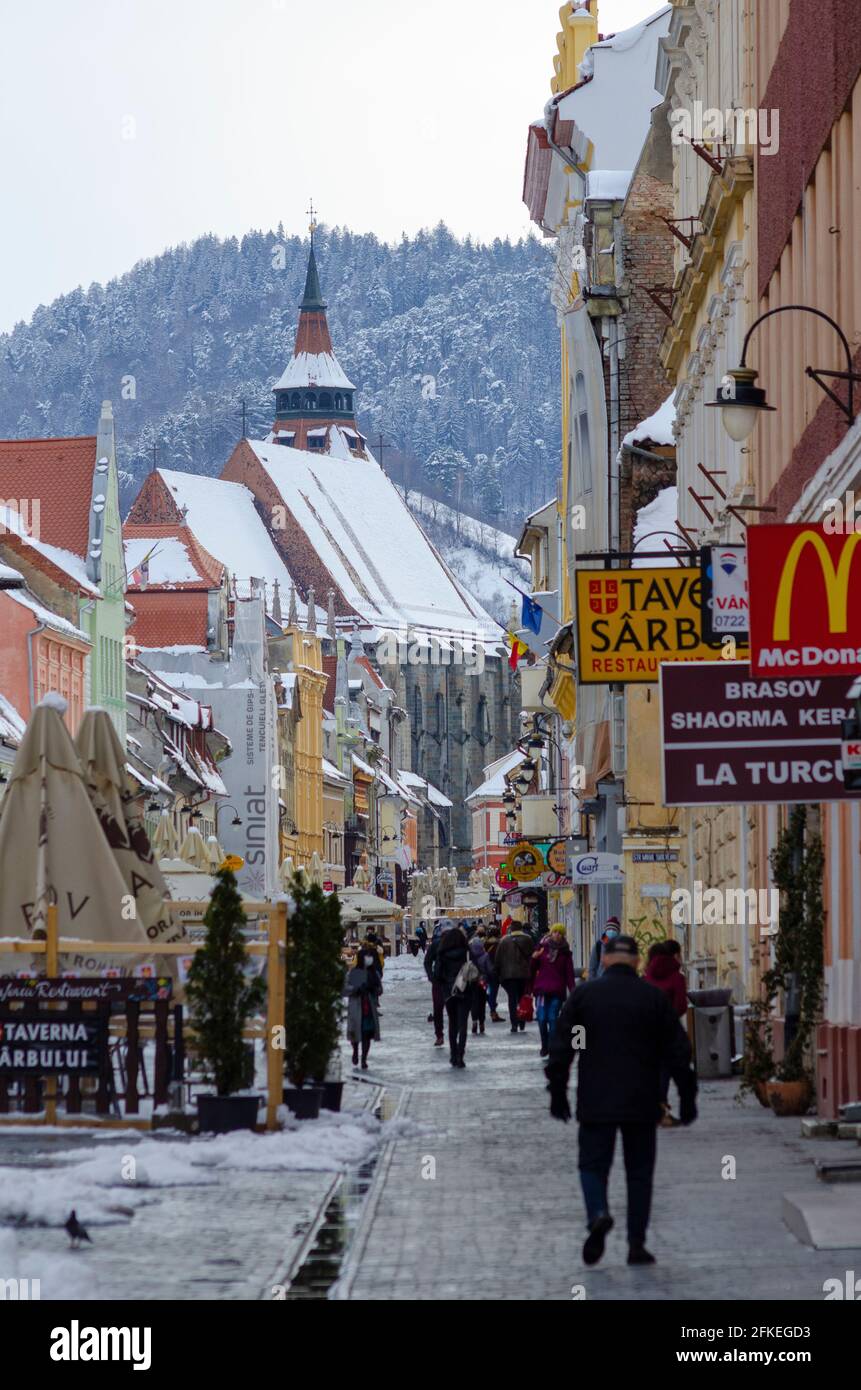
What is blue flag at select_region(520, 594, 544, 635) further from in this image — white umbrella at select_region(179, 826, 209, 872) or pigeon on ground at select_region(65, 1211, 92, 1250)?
pigeon on ground at select_region(65, 1211, 92, 1250)

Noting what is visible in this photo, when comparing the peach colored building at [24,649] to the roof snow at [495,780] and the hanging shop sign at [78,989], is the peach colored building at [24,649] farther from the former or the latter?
the roof snow at [495,780]

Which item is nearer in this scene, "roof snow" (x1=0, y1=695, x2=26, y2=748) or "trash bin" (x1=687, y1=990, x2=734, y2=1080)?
"trash bin" (x1=687, y1=990, x2=734, y2=1080)

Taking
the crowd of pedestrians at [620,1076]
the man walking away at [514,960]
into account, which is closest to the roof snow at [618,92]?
the man walking away at [514,960]

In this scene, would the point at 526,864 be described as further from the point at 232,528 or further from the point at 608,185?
the point at 232,528

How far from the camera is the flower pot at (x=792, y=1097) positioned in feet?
66.0

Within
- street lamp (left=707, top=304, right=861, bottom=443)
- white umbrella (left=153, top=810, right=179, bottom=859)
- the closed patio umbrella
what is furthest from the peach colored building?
street lamp (left=707, top=304, right=861, bottom=443)

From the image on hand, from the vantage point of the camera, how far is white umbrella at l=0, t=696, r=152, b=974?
850 inches

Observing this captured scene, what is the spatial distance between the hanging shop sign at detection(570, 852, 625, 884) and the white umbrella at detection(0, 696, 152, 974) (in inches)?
659

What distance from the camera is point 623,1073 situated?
12.2 metres

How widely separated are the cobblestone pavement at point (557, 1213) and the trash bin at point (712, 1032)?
110 cm

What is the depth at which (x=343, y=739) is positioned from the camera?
134500 millimetres

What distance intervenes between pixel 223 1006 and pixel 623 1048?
20.5ft
